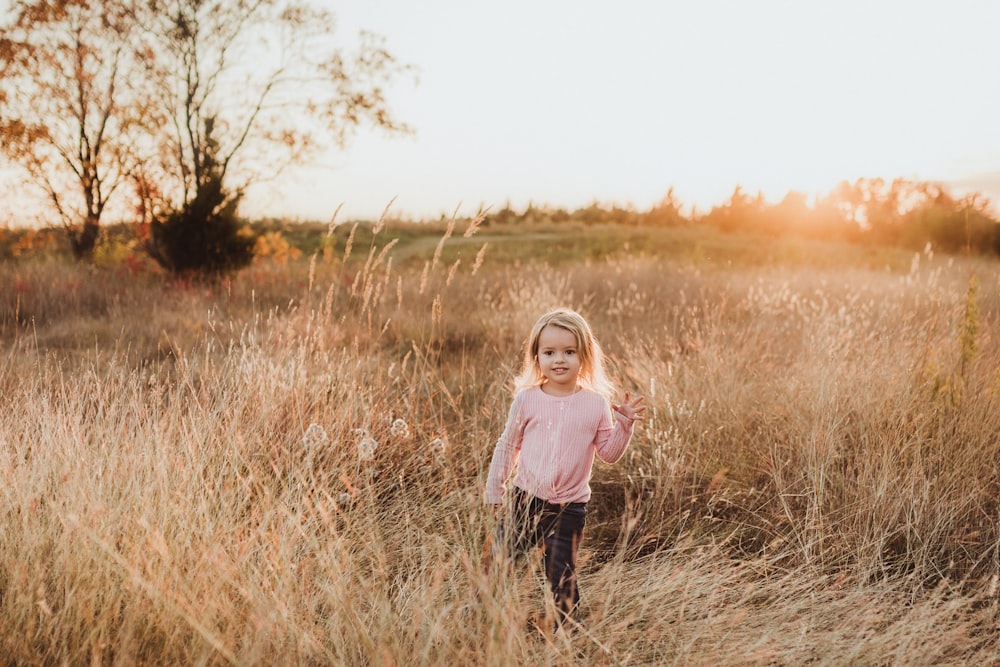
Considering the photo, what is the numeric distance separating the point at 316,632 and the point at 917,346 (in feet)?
10.9

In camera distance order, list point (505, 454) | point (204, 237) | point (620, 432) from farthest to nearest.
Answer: point (204, 237)
point (505, 454)
point (620, 432)

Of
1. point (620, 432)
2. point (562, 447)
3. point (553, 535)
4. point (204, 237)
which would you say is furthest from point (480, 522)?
point (204, 237)

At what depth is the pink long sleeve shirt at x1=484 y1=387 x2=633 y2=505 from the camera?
2.16 meters

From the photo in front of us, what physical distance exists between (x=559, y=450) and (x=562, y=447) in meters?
0.02

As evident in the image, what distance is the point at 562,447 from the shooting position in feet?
7.12

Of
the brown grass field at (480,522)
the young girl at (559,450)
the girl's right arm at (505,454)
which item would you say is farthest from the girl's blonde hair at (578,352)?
the brown grass field at (480,522)

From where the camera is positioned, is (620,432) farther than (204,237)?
No

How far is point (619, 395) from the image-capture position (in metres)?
4.06

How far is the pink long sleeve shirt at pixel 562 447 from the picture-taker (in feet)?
7.10

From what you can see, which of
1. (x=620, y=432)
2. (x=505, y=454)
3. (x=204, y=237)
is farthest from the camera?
(x=204, y=237)

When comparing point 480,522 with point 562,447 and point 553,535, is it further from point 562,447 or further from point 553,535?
point 562,447

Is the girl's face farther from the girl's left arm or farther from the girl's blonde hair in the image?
the girl's left arm

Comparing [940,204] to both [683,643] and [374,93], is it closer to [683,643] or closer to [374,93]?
[374,93]

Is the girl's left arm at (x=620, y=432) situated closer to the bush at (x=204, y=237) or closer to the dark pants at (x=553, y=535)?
the dark pants at (x=553, y=535)
